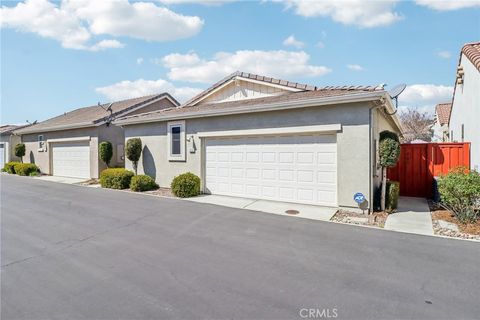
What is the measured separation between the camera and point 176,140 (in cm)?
1214

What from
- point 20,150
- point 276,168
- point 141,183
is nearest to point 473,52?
point 276,168

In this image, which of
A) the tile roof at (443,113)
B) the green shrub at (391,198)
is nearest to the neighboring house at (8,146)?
the green shrub at (391,198)

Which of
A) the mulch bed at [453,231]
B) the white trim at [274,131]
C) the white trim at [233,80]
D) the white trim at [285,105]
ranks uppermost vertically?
the white trim at [233,80]

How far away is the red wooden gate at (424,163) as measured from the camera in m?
10.5

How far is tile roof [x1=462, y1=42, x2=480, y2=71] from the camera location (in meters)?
9.44

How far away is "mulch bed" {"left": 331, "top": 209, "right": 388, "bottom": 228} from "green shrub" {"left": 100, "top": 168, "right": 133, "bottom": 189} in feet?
31.9

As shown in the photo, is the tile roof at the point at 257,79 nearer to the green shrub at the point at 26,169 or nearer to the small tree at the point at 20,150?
the green shrub at the point at 26,169

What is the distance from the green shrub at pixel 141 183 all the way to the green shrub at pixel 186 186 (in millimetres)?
2190

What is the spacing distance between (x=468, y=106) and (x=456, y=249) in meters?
9.18

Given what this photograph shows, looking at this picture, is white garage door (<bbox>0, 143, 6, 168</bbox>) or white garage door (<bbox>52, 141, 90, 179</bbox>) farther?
white garage door (<bbox>0, 143, 6, 168</bbox>)

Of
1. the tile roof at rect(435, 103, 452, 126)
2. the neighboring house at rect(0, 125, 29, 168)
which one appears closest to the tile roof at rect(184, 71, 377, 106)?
the tile roof at rect(435, 103, 452, 126)

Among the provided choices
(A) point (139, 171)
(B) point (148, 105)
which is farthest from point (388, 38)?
(B) point (148, 105)

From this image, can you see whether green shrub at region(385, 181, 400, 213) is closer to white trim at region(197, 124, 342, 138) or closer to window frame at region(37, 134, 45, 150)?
white trim at region(197, 124, 342, 138)

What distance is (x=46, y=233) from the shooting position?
6402mm
